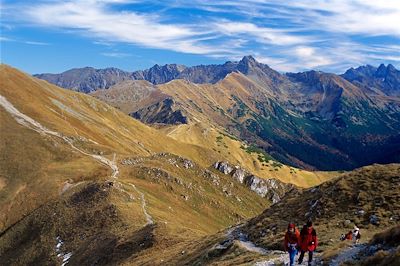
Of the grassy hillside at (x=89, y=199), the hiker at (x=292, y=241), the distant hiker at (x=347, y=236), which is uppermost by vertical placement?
the hiker at (x=292, y=241)

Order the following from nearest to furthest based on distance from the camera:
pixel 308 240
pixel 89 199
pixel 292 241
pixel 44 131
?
1. pixel 308 240
2. pixel 292 241
3. pixel 89 199
4. pixel 44 131

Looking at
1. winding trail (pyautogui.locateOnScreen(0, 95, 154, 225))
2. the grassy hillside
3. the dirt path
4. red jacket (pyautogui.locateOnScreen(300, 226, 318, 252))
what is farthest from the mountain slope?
red jacket (pyautogui.locateOnScreen(300, 226, 318, 252))

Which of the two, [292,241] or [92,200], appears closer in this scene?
[292,241]

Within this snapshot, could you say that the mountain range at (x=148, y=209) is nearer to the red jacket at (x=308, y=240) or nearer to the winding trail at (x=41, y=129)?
the winding trail at (x=41, y=129)

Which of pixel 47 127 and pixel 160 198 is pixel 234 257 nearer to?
pixel 160 198

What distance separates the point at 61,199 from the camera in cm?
12050

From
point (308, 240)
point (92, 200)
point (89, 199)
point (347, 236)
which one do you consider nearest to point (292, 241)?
point (308, 240)

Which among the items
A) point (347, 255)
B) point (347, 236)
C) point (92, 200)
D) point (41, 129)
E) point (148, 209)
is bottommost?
point (148, 209)

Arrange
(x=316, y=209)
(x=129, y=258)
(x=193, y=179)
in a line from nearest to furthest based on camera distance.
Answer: (x=316, y=209) → (x=129, y=258) → (x=193, y=179)

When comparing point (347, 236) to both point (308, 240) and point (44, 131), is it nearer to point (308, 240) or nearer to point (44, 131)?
point (308, 240)

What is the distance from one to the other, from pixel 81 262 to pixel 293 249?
5782cm

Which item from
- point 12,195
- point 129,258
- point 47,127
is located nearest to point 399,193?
point 129,258

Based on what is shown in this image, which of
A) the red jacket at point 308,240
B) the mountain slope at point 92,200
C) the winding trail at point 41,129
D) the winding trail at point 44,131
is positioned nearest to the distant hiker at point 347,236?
the red jacket at point 308,240

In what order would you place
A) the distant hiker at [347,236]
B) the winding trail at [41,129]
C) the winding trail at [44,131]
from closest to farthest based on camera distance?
the distant hiker at [347,236] → the winding trail at [44,131] → the winding trail at [41,129]
